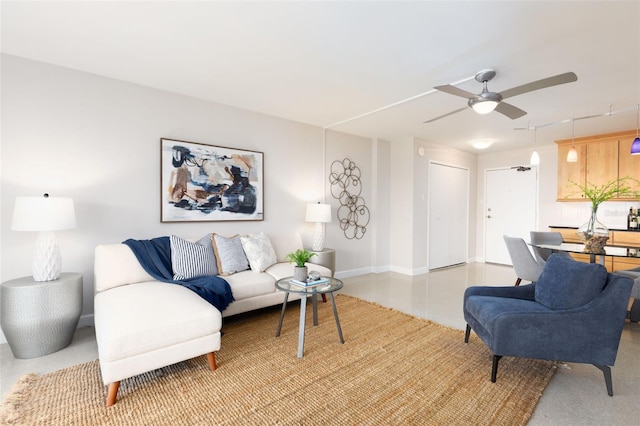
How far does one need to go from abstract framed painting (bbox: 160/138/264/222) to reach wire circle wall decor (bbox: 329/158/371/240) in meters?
1.41

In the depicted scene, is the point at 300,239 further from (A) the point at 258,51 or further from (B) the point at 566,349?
(B) the point at 566,349

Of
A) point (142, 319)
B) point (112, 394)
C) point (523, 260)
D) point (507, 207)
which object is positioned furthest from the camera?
point (507, 207)

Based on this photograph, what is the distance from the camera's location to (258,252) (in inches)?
132

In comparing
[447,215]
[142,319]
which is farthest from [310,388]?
[447,215]

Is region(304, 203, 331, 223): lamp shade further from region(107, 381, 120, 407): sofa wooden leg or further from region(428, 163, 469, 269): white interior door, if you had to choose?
region(107, 381, 120, 407): sofa wooden leg

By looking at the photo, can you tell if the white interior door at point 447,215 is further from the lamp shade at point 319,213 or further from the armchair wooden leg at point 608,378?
the armchair wooden leg at point 608,378

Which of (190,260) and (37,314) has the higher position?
(190,260)

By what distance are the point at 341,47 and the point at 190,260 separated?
2.39m

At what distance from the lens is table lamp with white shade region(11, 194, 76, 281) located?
2248mm

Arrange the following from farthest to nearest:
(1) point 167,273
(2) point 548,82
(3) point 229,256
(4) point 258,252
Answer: (4) point 258,252 < (3) point 229,256 < (1) point 167,273 < (2) point 548,82

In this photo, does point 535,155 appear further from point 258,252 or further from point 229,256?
point 229,256

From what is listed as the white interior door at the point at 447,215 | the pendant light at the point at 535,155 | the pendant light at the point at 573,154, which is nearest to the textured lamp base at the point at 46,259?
the white interior door at the point at 447,215

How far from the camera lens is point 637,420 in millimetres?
1669

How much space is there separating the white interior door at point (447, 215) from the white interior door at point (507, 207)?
1.77ft
